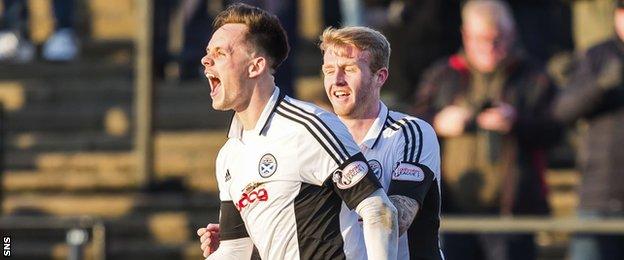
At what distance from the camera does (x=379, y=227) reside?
291 inches

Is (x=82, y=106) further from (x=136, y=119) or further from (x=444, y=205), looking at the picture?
(x=444, y=205)

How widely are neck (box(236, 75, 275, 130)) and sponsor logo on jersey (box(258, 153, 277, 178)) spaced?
16 cm

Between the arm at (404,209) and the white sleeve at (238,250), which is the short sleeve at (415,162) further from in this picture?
the white sleeve at (238,250)

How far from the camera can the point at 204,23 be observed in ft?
49.6

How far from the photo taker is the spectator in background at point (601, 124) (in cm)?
1135

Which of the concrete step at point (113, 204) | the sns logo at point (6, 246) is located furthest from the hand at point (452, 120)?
the concrete step at point (113, 204)

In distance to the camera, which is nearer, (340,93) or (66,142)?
(340,93)

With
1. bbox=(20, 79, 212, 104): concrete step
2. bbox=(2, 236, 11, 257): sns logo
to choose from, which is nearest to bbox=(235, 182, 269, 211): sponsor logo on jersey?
bbox=(2, 236, 11, 257): sns logo

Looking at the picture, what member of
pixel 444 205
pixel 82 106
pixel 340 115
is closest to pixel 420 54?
pixel 444 205

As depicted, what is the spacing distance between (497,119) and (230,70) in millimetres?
3918

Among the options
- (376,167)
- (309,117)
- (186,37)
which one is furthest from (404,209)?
(186,37)

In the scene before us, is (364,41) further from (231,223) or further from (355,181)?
(231,223)

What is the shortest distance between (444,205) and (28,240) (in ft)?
11.2

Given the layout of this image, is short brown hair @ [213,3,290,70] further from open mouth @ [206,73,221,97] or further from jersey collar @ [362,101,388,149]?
jersey collar @ [362,101,388,149]
